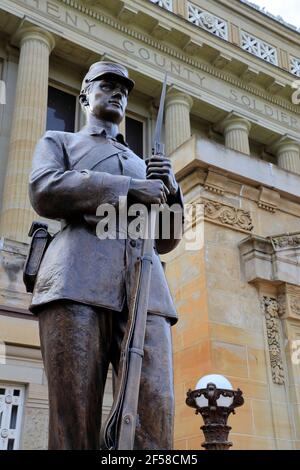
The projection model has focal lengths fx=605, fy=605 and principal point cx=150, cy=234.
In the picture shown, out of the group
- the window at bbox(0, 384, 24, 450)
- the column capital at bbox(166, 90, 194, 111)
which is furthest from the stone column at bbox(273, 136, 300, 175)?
the window at bbox(0, 384, 24, 450)

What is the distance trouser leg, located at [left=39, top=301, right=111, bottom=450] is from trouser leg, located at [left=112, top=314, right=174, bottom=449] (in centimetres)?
15

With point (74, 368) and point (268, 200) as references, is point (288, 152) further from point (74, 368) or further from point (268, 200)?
point (74, 368)

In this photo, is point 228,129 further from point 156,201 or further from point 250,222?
point 156,201

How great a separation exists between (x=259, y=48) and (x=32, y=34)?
14018mm

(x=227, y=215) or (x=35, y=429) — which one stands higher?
(x=227, y=215)

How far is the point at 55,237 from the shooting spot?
3.29m

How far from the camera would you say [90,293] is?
296cm

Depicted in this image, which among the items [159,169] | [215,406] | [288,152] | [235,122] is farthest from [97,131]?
[288,152]

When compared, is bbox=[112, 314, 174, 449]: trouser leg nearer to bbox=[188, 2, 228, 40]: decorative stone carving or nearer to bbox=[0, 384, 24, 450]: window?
bbox=[0, 384, 24, 450]: window

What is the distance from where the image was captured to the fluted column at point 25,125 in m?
20.8

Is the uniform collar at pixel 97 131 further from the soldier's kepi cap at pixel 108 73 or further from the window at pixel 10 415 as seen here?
the window at pixel 10 415

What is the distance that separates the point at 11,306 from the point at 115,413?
276 inches

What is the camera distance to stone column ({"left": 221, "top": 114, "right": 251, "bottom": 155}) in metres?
30.4

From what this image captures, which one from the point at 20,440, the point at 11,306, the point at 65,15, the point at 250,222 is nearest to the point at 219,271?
the point at 250,222
